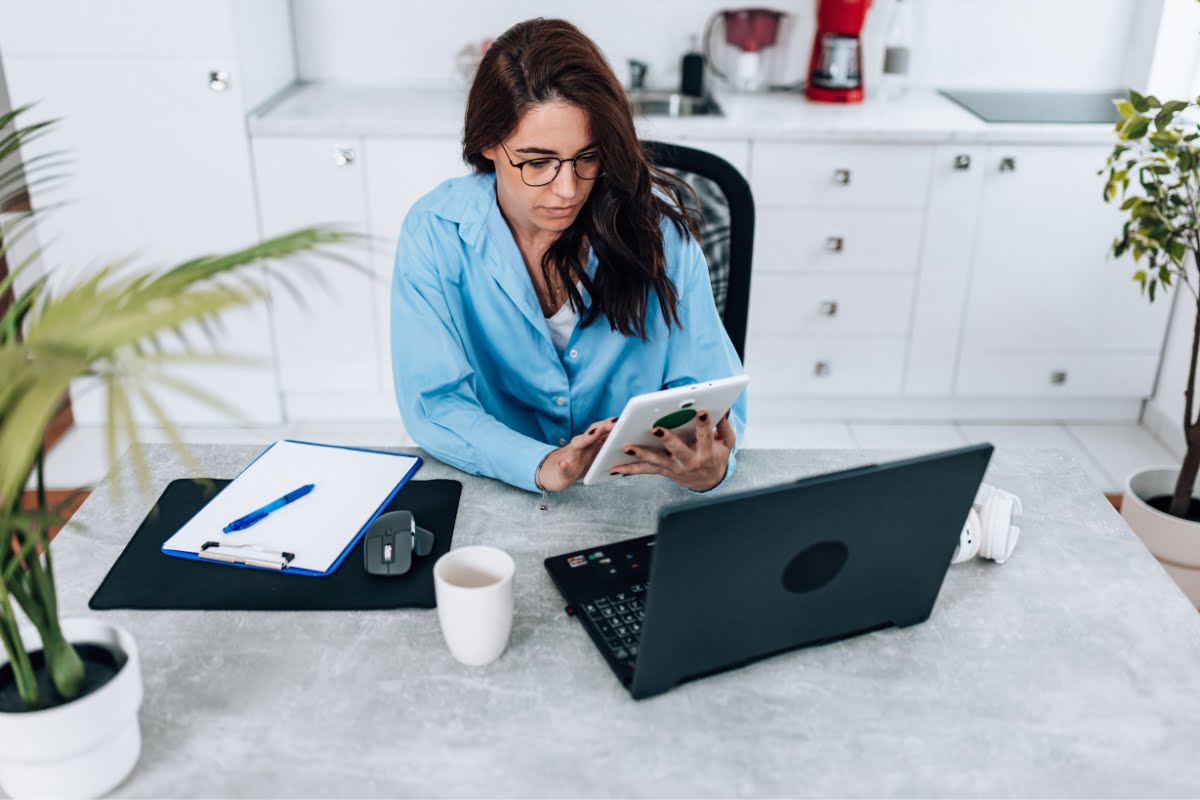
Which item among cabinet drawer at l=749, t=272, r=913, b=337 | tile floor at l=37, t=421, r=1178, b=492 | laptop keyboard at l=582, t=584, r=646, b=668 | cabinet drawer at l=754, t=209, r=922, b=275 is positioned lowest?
tile floor at l=37, t=421, r=1178, b=492

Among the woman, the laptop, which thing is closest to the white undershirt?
the woman

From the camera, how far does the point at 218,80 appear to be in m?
2.81

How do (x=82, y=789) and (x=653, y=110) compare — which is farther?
(x=653, y=110)

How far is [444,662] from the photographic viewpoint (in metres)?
1.10

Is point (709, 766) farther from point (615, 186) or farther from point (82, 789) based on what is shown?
point (615, 186)

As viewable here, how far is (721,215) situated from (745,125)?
120 cm

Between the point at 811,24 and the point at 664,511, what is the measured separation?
2.85m

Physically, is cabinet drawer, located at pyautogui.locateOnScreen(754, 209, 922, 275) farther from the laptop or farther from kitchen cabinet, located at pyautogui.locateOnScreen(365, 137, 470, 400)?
the laptop

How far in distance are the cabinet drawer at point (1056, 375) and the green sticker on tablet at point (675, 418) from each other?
216 cm

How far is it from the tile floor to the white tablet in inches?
71.5

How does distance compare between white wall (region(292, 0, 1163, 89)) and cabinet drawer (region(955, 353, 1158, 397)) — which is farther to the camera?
white wall (region(292, 0, 1163, 89))

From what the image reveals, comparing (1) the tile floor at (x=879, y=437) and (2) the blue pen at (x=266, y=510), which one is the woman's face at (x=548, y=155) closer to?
(2) the blue pen at (x=266, y=510)

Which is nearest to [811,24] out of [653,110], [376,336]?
[653,110]

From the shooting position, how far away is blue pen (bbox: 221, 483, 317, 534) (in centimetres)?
129
